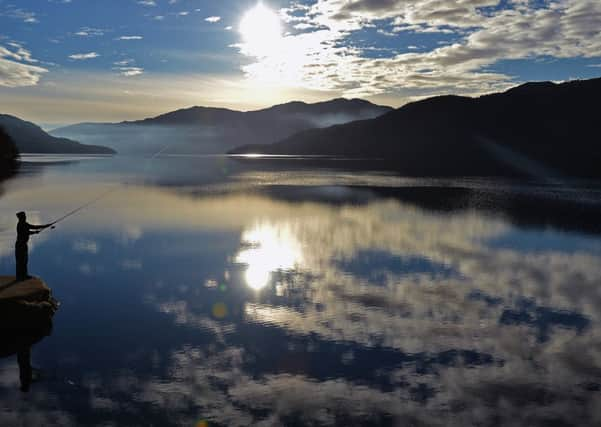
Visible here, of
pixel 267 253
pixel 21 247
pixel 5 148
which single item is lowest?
pixel 267 253

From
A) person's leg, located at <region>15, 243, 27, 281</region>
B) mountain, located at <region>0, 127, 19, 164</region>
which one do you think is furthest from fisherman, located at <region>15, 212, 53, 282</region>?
mountain, located at <region>0, 127, 19, 164</region>

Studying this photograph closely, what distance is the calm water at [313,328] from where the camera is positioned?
13602mm

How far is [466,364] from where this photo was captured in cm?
1630

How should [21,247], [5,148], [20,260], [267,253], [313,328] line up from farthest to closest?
[5,148] < [267,253] < [20,260] < [21,247] < [313,328]

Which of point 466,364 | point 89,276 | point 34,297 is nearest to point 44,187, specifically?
point 89,276

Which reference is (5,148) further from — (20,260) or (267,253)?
(20,260)

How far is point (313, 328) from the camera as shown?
769 inches

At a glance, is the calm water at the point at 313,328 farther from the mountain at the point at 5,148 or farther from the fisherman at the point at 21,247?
the mountain at the point at 5,148

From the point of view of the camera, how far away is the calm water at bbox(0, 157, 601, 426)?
13602mm

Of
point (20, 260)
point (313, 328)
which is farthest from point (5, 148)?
point (313, 328)

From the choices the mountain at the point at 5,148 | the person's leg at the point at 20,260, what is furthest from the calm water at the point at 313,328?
the mountain at the point at 5,148

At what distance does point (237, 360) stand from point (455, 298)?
40.0 ft

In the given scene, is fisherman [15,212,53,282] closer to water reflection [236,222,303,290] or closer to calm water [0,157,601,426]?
calm water [0,157,601,426]

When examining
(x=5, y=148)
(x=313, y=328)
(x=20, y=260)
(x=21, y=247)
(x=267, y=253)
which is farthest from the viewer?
(x=5, y=148)
